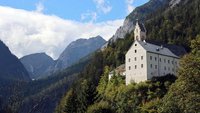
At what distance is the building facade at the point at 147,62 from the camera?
351ft

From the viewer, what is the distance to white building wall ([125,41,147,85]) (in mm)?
106812

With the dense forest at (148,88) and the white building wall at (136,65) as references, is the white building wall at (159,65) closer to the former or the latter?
the white building wall at (136,65)

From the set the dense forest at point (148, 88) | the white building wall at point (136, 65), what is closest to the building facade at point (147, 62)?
the white building wall at point (136, 65)

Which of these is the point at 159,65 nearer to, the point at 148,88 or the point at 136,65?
the point at 136,65

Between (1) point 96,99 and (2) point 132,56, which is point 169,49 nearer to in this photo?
(2) point 132,56

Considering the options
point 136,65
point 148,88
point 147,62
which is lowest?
point 148,88

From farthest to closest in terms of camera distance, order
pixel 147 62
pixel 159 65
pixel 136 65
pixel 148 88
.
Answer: pixel 159 65 → pixel 136 65 → pixel 147 62 → pixel 148 88

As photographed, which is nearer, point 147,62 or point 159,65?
point 147,62

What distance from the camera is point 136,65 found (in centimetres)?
10925

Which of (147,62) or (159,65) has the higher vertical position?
(147,62)

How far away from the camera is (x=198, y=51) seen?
45156 millimetres

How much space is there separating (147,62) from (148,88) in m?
9.62

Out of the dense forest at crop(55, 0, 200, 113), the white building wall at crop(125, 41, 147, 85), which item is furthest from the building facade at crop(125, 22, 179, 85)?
the dense forest at crop(55, 0, 200, 113)

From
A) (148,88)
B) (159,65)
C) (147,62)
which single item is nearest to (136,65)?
(147,62)
